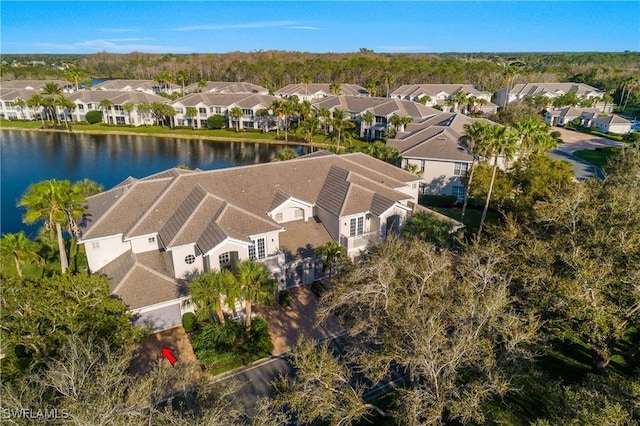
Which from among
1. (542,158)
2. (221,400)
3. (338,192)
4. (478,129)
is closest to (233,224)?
(338,192)

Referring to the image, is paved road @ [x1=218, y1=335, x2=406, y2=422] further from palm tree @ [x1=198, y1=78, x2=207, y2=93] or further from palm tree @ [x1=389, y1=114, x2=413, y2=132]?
palm tree @ [x1=198, y1=78, x2=207, y2=93]

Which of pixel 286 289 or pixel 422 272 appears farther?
pixel 286 289

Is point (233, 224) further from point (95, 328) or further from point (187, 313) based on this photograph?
point (95, 328)

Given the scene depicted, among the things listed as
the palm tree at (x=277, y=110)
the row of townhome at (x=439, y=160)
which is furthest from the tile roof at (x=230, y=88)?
the row of townhome at (x=439, y=160)

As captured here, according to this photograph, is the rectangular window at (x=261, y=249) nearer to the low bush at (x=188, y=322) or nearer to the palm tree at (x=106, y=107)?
the low bush at (x=188, y=322)

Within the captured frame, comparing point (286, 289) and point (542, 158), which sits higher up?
point (542, 158)

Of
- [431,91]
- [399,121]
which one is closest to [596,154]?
[399,121]
